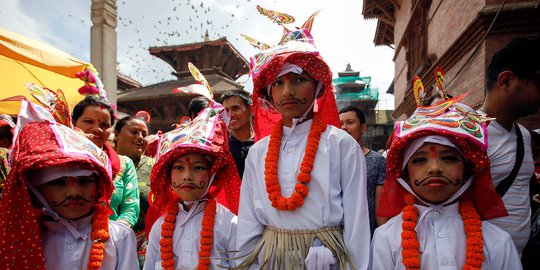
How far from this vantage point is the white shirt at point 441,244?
5.49ft

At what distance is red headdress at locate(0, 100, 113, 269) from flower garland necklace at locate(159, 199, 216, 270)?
392mm

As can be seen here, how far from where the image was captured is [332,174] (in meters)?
1.89

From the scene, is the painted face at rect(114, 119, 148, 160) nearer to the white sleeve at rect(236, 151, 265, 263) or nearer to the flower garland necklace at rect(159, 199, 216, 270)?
the flower garland necklace at rect(159, 199, 216, 270)

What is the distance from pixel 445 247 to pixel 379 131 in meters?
24.7

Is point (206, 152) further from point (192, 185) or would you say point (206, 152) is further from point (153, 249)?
point (153, 249)

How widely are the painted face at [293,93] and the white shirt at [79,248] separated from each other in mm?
1278

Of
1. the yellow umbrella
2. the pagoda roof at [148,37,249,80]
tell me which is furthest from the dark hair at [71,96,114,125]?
the pagoda roof at [148,37,249,80]

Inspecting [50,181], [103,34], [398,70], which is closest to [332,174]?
[50,181]

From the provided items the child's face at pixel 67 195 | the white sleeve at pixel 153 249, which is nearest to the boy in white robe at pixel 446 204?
the white sleeve at pixel 153 249

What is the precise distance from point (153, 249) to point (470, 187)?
203cm

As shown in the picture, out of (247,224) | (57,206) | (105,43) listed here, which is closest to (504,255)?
(247,224)

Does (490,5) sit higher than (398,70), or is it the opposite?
(398,70)

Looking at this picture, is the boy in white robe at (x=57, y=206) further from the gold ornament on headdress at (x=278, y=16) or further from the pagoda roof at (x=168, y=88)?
the pagoda roof at (x=168, y=88)

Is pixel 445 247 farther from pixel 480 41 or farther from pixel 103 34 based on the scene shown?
pixel 103 34
